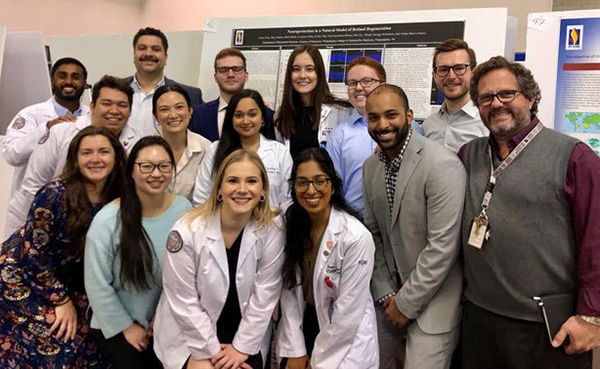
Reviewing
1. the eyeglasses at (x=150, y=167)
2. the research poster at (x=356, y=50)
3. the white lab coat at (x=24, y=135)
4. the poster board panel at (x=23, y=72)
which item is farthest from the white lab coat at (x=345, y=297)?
the poster board panel at (x=23, y=72)

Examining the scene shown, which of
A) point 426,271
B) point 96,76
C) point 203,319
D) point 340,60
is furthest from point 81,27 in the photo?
point 426,271

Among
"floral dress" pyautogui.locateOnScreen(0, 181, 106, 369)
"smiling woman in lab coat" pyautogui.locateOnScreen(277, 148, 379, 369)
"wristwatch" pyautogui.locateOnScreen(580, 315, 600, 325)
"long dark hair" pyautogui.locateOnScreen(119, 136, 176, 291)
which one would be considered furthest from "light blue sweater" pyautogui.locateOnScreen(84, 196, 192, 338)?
"wristwatch" pyautogui.locateOnScreen(580, 315, 600, 325)

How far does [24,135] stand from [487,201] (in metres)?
2.80

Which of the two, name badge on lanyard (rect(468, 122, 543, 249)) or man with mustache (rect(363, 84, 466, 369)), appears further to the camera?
man with mustache (rect(363, 84, 466, 369))

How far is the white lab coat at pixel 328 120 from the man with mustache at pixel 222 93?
0.48 meters

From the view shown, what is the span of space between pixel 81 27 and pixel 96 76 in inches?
75.3

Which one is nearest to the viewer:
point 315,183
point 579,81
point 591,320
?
point 591,320

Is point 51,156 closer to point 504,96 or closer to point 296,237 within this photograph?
point 296,237

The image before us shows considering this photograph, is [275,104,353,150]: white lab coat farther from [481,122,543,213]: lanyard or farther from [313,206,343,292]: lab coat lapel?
[481,122,543,213]: lanyard

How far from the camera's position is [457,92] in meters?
2.37

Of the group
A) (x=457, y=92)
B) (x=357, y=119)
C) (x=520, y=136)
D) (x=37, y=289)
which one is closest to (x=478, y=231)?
A: (x=520, y=136)

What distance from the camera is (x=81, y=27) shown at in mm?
6145

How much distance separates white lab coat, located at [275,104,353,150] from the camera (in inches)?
105

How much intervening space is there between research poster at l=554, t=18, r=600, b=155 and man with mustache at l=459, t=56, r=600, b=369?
1288 mm
